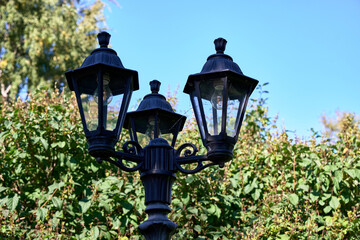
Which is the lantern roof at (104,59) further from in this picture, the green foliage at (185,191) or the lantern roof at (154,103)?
the green foliage at (185,191)

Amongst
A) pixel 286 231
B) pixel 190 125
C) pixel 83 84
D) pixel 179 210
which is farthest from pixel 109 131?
pixel 190 125

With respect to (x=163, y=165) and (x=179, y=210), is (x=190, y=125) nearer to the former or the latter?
(x=179, y=210)

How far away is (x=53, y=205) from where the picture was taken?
506 centimetres

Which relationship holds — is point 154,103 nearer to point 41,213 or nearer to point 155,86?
point 155,86

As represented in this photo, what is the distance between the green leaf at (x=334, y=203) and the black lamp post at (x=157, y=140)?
2672 mm

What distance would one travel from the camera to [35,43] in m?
15.3

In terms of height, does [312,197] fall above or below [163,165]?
above

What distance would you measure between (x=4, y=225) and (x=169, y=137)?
2.36 m

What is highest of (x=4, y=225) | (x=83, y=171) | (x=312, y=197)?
(x=83, y=171)

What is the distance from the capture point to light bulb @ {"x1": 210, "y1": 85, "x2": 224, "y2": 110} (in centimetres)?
292

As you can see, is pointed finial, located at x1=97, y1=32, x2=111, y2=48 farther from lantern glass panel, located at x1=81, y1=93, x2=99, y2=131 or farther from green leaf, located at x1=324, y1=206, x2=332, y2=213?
green leaf, located at x1=324, y1=206, x2=332, y2=213

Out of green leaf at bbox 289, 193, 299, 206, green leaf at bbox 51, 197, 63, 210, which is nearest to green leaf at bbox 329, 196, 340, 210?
green leaf at bbox 289, 193, 299, 206

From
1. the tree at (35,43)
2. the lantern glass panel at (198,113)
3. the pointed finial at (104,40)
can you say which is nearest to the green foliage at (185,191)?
the lantern glass panel at (198,113)

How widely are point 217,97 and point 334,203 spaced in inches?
113
